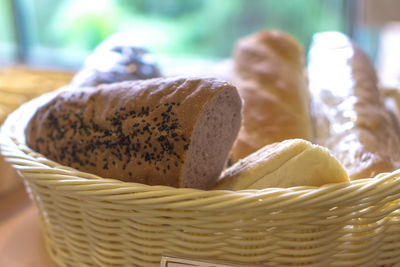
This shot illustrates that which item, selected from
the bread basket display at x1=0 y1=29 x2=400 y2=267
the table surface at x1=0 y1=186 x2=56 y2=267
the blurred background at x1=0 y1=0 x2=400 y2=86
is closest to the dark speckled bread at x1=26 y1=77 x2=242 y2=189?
the bread basket display at x1=0 y1=29 x2=400 y2=267

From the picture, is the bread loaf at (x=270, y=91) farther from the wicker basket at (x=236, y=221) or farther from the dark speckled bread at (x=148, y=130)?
the wicker basket at (x=236, y=221)

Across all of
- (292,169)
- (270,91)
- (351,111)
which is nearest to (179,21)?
(270,91)

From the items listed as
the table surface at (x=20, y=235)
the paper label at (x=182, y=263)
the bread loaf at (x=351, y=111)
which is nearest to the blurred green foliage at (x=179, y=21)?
the bread loaf at (x=351, y=111)

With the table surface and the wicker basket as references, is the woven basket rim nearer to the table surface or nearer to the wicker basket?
the wicker basket

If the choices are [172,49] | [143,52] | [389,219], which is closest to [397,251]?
[389,219]

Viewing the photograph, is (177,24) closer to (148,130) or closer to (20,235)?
(20,235)

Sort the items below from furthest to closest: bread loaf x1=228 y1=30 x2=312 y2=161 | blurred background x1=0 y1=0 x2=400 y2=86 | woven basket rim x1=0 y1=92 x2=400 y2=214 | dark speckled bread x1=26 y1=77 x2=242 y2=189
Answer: blurred background x1=0 y1=0 x2=400 y2=86, bread loaf x1=228 y1=30 x2=312 y2=161, dark speckled bread x1=26 y1=77 x2=242 y2=189, woven basket rim x1=0 y1=92 x2=400 y2=214

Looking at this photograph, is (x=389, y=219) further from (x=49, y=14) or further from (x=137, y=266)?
(x=49, y=14)

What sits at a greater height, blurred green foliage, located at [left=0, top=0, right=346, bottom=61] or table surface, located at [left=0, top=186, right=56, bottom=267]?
blurred green foliage, located at [left=0, top=0, right=346, bottom=61]
